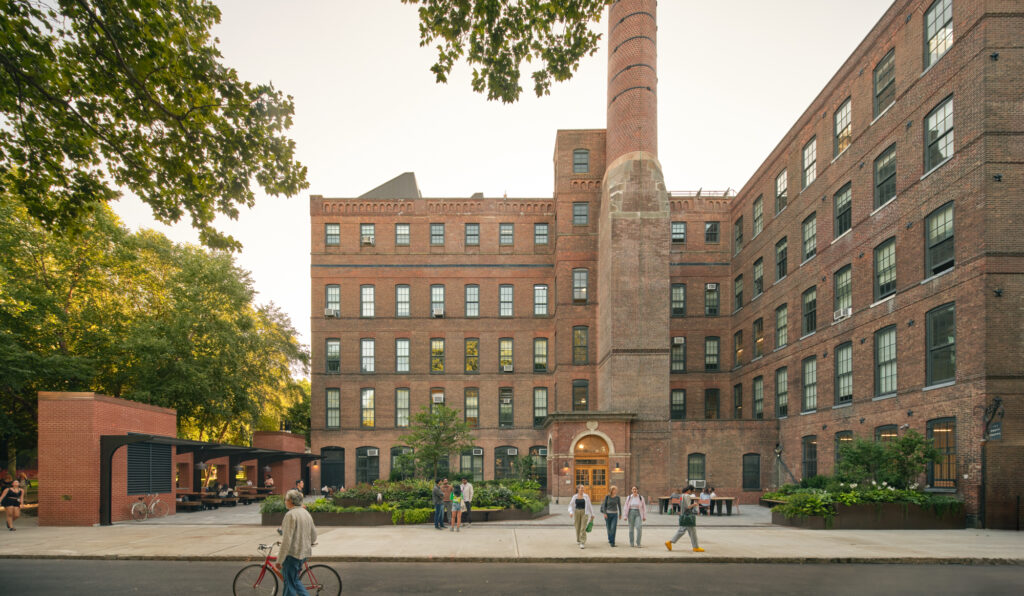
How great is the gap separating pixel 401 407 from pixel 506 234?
43.1ft

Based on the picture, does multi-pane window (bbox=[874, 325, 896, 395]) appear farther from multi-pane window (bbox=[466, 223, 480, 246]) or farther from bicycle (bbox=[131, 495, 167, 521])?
bicycle (bbox=[131, 495, 167, 521])

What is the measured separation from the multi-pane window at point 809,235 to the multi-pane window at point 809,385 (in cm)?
494

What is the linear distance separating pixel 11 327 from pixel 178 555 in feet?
71.2

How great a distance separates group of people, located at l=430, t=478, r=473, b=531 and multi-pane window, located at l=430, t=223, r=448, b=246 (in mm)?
24973

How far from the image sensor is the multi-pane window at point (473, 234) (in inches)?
1784

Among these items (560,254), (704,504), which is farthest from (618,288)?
(704,504)

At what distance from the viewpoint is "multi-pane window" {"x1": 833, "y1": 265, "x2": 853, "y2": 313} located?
93.2ft

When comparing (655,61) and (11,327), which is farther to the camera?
(655,61)

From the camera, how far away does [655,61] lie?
37.4m

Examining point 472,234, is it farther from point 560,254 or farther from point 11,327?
point 11,327

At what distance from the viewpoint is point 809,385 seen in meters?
32.1

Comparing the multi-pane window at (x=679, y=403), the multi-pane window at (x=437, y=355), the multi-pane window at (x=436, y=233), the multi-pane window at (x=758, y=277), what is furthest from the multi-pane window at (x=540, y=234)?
the multi-pane window at (x=758, y=277)

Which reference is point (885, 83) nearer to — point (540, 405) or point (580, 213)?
point (580, 213)

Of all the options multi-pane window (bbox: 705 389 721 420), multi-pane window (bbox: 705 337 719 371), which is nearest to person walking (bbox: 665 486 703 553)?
multi-pane window (bbox: 705 389 721 420)
